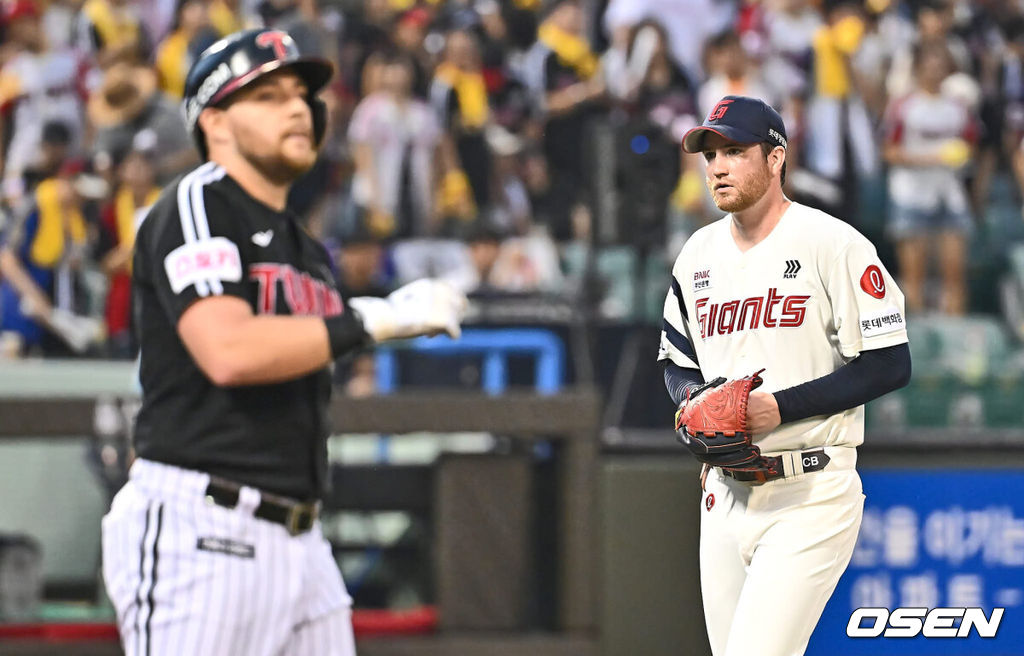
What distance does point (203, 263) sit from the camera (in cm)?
291

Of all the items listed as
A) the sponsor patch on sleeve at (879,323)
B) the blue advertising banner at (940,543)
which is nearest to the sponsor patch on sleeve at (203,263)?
the sponsor patch on sleeve at (879,323)

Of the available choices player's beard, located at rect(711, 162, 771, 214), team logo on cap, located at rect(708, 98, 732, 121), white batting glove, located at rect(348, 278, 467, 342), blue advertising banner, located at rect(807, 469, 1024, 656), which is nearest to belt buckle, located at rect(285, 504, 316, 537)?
white batting glove, located at rect(348, 278, 467, 342)

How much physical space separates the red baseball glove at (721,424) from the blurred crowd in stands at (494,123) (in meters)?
5.15

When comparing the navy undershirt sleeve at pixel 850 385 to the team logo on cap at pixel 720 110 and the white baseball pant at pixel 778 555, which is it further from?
the team logo on cap at pixel 720 110

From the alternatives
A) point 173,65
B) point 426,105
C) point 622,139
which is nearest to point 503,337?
point 622,139

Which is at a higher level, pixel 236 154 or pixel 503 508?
pixel 236 154

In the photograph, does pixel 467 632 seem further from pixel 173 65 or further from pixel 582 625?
pixel 173 65

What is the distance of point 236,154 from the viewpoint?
3.16m

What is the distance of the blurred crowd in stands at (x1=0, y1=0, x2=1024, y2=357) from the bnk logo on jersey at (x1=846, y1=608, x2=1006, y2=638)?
13.9 feet

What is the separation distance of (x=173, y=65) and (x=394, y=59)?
1697 mm

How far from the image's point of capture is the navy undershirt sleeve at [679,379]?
3.42 metres

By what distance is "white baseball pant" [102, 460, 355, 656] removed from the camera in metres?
2.92

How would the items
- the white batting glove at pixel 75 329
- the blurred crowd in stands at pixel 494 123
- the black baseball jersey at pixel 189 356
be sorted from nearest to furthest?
the black baseball jersey at pixel 189 356 → the white batting glove at pixel 75 329 → the blurred crowd in stands at pixel 494 123

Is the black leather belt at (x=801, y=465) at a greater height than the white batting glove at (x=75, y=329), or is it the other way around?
the white batting glove at (x=75, y=329)
